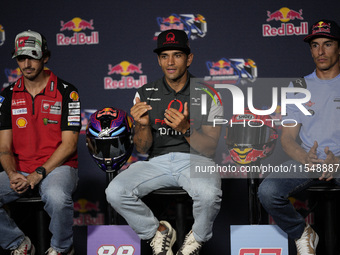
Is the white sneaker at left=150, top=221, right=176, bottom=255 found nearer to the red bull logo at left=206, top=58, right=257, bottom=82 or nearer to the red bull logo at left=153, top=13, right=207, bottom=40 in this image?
the red bull logo at left=206, top=58, right=257, bottom=82

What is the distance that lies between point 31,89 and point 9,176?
53 cm

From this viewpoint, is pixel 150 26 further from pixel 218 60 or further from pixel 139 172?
pixel 139 172

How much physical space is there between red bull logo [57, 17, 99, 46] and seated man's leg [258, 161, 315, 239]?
1781 millimetres

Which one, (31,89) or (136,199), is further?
(31,89)

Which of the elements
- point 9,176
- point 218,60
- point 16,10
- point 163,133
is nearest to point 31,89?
point 9,176

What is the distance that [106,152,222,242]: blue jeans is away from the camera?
88.4 inches

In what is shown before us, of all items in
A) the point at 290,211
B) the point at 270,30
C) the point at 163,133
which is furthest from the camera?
the point at 270,30

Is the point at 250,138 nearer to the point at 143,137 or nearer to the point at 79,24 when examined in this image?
the point at 143,137

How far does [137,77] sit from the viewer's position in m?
3.36

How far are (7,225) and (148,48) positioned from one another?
64.0 inches

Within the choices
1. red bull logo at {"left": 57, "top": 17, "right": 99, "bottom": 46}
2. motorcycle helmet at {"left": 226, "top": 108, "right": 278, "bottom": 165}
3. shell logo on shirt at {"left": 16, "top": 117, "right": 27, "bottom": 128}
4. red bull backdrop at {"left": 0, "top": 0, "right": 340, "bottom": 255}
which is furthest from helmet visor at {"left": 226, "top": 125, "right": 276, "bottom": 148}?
red bull logo at {"left": 57, "top": 17, "right": 99, "bottom": 46}

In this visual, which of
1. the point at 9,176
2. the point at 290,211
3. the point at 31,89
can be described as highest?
the point at 31,89

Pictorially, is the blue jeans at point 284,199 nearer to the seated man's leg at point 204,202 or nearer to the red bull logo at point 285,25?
the seated man's leg at point 204,202

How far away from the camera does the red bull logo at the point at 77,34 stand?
3.40 m
